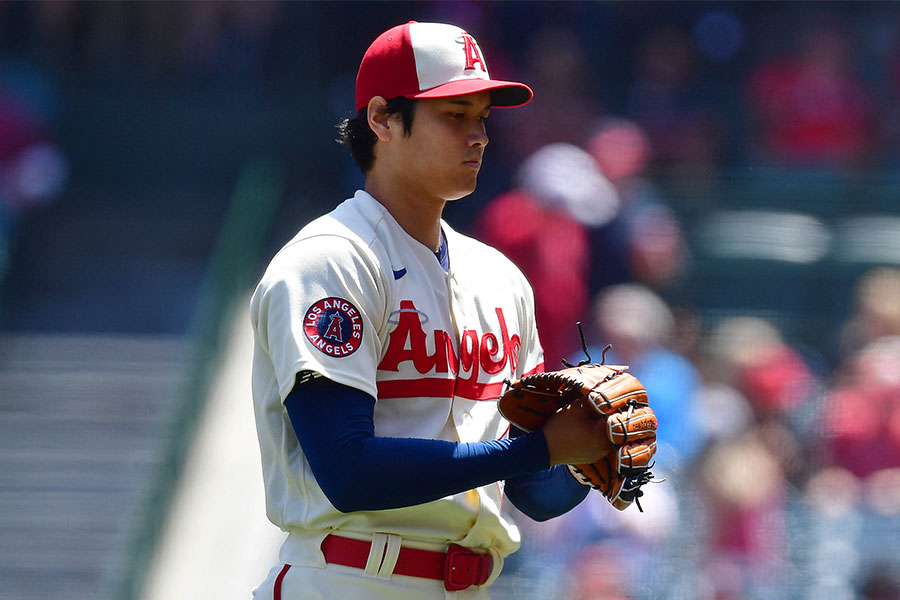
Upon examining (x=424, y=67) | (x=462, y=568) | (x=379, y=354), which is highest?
(x=424, y=67)

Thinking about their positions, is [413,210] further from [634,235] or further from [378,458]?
[634,235]

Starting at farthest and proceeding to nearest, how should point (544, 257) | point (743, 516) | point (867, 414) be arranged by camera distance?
point (544, 257), point (867, 414), point (743, 516)

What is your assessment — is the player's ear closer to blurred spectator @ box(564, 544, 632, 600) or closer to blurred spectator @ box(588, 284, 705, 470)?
blurred spectator @ box(564, 544, 632, 600)

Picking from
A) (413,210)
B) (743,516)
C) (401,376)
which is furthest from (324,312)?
(743,516)

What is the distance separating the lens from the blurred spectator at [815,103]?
559cm

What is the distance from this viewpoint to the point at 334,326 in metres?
1.68

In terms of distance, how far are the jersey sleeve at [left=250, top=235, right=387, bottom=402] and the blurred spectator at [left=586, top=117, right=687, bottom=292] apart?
10.6ft

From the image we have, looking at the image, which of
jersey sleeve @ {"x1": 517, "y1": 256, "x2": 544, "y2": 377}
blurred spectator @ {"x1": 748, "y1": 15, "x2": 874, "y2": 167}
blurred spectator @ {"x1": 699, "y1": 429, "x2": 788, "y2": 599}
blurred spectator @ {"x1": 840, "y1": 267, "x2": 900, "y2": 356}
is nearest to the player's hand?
jersey sleeve @ {"x1": 517, "y1": 256, "x2": 544, "y2": 377}

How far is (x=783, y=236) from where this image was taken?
5242mm

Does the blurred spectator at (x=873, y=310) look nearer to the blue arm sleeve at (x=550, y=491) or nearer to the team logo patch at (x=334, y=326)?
the blue arm sleeve at (x=550, y=491)

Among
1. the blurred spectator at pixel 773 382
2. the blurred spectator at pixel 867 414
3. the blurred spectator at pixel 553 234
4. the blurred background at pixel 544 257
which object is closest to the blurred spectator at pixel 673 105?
the blurred background at pixel 544 257

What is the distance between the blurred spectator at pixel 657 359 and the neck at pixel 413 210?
7.90 ft

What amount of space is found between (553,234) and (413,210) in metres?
3.02

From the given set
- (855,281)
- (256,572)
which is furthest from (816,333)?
(256,572)
